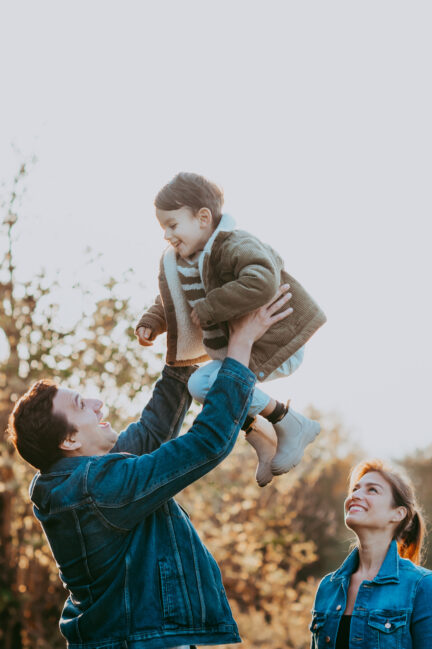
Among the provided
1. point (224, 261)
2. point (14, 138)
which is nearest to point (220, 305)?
point (224, 261)

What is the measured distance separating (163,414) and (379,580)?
1016 mm

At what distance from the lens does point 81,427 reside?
252cm

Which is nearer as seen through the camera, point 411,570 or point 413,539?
point 411,570

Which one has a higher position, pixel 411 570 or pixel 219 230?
pixel 219 230

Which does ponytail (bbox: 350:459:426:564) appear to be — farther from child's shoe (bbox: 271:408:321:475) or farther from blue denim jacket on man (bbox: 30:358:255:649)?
blue denim jacket on man (bbox: 30:358:255:649)

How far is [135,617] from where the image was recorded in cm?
232

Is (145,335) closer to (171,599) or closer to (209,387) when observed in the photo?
(209,387)

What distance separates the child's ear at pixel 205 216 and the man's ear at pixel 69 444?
0.83 m

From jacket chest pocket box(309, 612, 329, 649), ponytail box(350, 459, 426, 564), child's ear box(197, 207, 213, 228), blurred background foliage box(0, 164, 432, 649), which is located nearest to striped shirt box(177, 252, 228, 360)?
child's ear box(197, 207, 213, 228)

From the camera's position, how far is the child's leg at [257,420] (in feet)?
8.36

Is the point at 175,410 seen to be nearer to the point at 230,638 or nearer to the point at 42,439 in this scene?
the point at 42,439

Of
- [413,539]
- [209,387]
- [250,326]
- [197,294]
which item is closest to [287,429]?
[209,387]

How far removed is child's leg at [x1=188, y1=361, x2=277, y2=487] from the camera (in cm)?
255

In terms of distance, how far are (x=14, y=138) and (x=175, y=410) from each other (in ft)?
13.8
